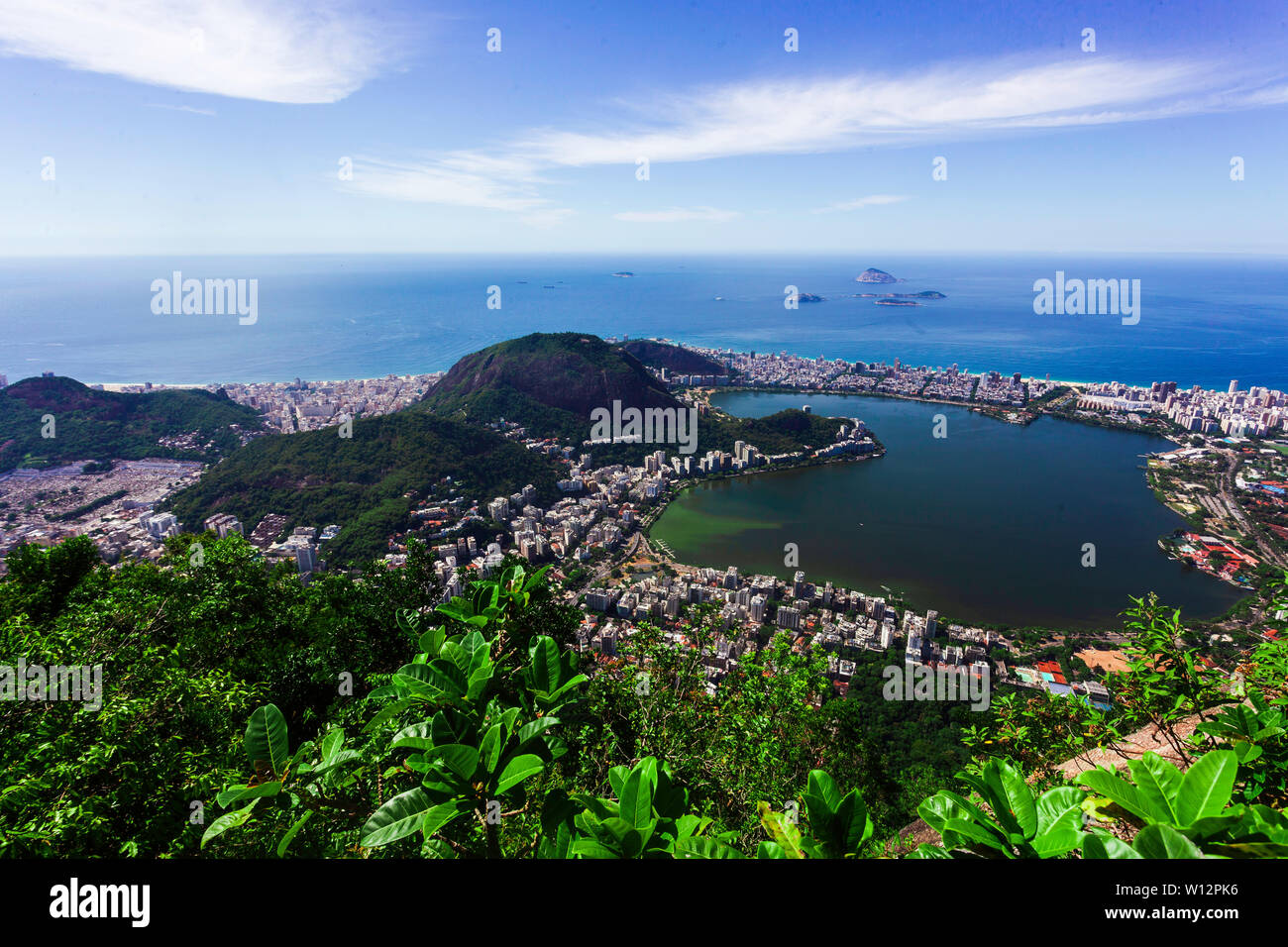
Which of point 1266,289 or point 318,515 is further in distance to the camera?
point 1266,289

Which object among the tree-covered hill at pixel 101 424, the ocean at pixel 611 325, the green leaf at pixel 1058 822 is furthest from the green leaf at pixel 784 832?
the ocean at pixel 611 325

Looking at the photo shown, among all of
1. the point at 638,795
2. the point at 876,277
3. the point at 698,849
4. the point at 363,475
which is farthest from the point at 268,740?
the point at 876,277

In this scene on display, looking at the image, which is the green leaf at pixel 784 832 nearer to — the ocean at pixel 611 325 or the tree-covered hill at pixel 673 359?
the ocean at pixel 611 325

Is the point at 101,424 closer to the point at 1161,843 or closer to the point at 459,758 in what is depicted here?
the point at 459,758

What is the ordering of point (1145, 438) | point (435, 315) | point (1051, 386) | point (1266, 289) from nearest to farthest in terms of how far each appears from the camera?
point (1145, 438) < point (1051, 386) < point (435, 315) < point (1266, 289)
